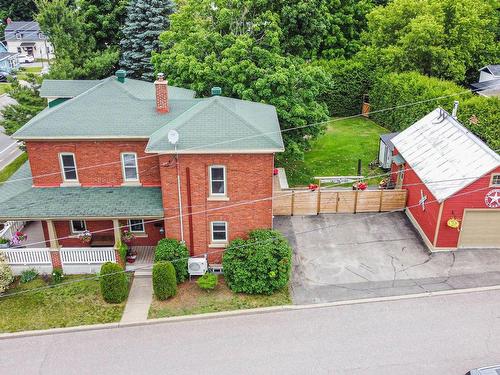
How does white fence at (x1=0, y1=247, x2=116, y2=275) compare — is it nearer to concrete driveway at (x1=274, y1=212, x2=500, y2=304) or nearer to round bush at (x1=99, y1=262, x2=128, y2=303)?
round bush at (x1=99, y1=262, x2=128, y2=303)

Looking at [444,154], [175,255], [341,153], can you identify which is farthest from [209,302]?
[341,153]

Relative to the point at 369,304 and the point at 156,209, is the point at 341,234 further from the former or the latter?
the point at 156,209

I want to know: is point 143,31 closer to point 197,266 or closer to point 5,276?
point 5,276

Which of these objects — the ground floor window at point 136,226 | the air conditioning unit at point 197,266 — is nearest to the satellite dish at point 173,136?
the air conditioning unit at point 197,266

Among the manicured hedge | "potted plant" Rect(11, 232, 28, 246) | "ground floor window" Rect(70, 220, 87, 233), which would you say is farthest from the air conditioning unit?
the manicured hedge

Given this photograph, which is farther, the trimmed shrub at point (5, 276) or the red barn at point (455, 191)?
Answer: the red barn at point (455, 191)

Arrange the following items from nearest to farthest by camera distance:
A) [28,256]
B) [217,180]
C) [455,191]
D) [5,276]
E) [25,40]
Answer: [217,180]
[5,276]
[455,191]
[28,256]
[25,40]

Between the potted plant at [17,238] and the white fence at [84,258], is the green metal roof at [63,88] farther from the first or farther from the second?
the white fence at [84,258]
